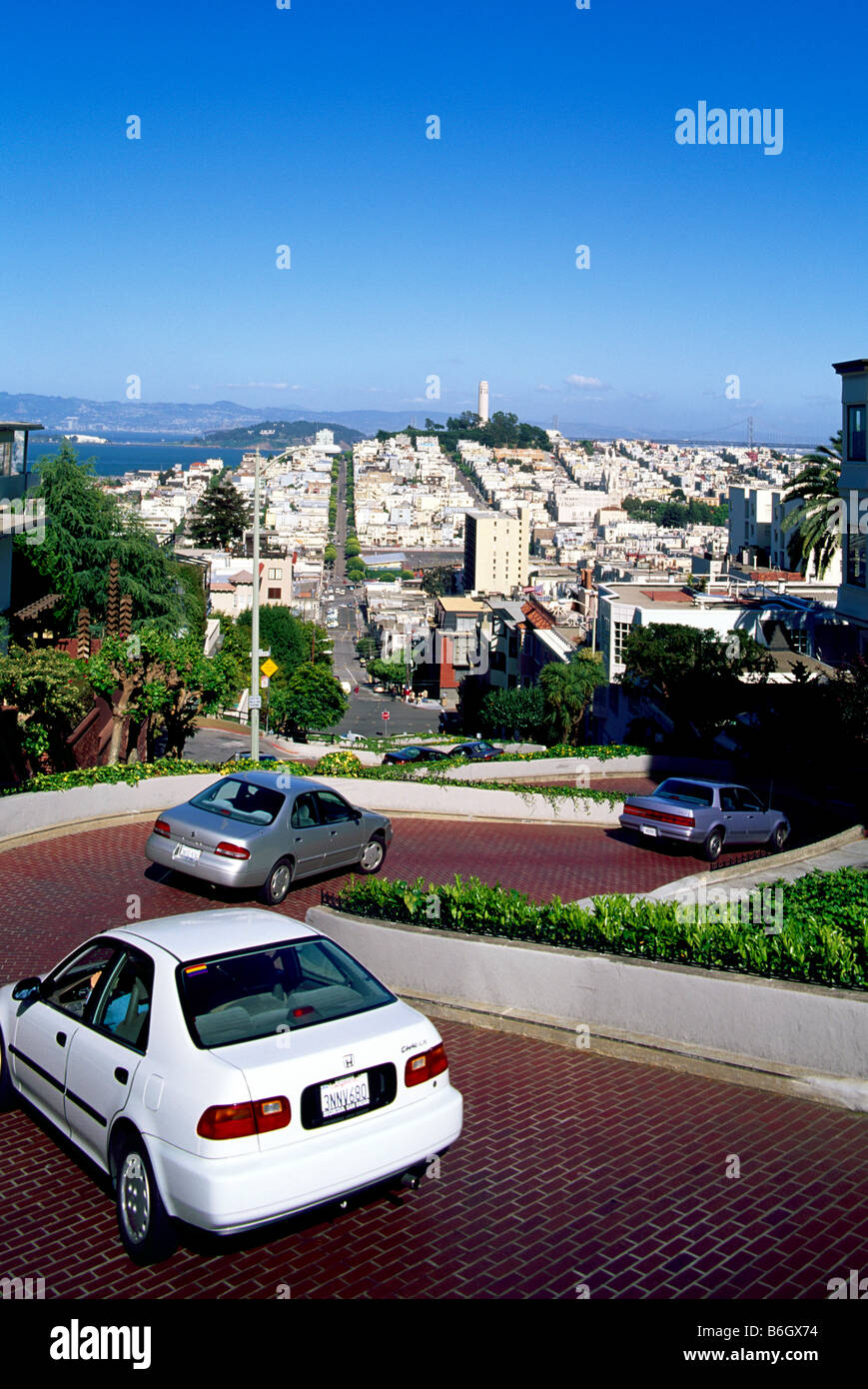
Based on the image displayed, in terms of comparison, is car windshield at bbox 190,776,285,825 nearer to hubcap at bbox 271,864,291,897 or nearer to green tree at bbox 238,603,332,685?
hubcap at bbox 271,864,291,897

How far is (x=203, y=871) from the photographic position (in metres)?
11.9

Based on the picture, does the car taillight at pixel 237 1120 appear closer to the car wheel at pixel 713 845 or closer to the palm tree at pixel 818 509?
the car wheel at pixel 713 845

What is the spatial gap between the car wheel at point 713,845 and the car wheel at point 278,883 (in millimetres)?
6532

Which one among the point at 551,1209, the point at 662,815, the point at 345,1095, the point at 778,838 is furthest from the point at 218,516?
the point at 345,1095

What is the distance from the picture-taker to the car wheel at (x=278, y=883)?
40.1 ft

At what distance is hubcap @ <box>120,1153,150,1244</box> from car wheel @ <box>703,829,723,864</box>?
1212 centimetres

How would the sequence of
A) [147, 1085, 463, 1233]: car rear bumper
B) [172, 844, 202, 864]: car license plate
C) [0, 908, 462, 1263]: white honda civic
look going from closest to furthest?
[147, 1085, 463, 1233]: car rear bumper
[0, 908, 462, 1263]: white honda civic
[172, 844, 202, 864]: car license plate

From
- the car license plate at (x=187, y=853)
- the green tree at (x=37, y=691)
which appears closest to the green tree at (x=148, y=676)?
the green tree at (x=37, y=691)

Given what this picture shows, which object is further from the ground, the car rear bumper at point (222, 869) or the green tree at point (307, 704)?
the car rear bumper at point (222, 869)

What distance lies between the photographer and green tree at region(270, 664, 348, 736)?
6206cm

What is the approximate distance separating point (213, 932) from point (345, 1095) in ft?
4.22

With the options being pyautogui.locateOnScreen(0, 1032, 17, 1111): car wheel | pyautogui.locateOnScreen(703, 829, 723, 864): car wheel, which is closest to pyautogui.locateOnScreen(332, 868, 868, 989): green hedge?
pyautogui.locateOnScreen(0, 1032, 17, 1111): car wheel
